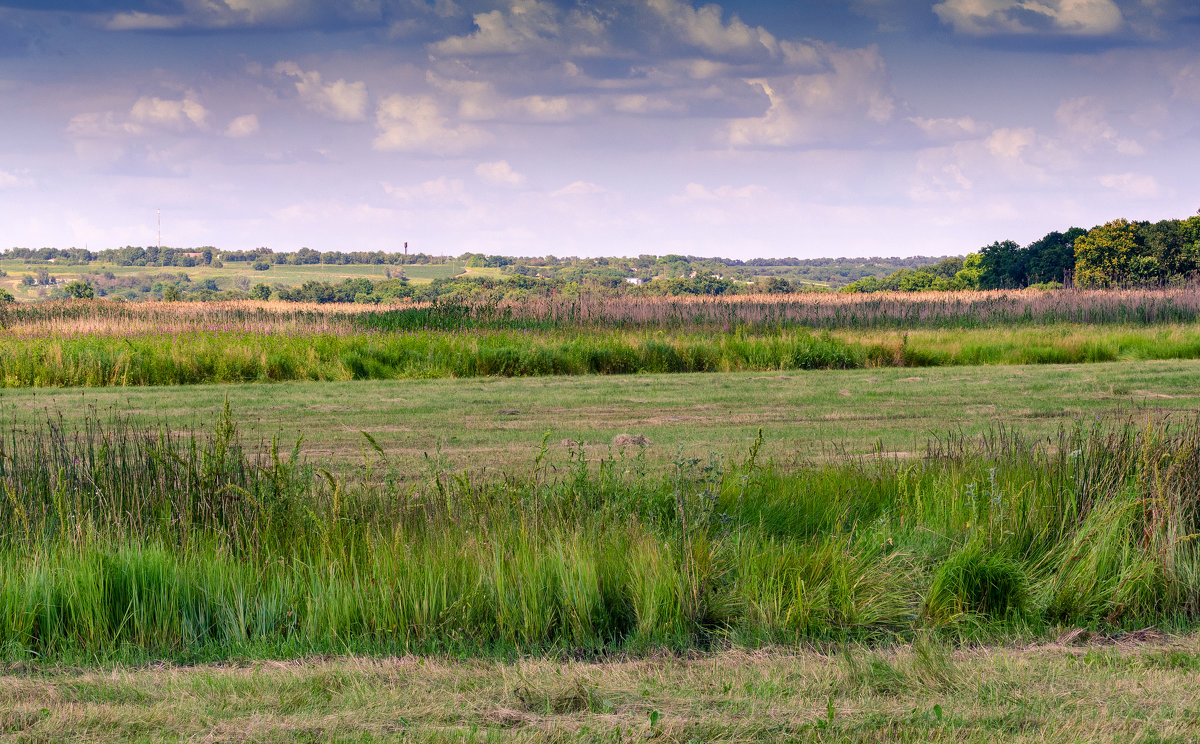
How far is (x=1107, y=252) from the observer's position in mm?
59531

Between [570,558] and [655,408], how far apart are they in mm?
7503

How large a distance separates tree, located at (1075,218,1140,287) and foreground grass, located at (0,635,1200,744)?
59583 mm

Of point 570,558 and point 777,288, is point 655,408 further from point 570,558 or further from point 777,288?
point 777,288

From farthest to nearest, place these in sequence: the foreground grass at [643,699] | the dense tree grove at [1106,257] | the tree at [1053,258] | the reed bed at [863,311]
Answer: the tree at [1053,258], the dense tree grove at [1106,257], the reed bed at [863,311], the foreground grass at [643,699]

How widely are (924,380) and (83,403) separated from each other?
12797mm

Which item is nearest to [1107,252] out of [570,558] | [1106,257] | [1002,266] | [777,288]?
[1106,257]

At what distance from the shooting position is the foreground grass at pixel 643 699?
3623mm

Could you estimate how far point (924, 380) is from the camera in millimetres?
15734

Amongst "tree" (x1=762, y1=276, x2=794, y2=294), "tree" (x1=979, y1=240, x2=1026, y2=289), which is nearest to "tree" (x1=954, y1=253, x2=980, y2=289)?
"tree" (x1=979, y1=240, x2=1026, y2=289)

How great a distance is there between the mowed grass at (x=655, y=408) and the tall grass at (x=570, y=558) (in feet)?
7.32

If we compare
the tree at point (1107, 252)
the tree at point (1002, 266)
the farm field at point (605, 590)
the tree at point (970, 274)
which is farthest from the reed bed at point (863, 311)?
the tree at point (970, 274)

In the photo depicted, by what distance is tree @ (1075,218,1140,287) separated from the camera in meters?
58.2

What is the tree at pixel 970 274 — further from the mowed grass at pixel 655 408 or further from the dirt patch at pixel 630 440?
the dirt patch at pixel 630 440

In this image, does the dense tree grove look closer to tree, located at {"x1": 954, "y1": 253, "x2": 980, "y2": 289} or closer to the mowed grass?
tree, located at {"x1": 954, "y1": 253, "x2": 980, "y2": 289}
